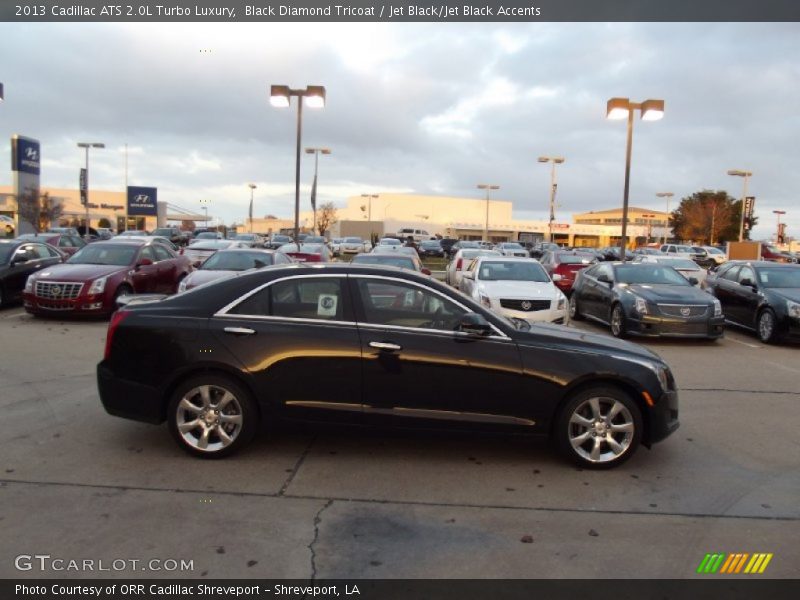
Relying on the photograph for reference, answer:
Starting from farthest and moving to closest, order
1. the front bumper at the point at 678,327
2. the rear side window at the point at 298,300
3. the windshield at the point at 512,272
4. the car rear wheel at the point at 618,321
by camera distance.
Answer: the windshield at the point at 512,272, the car rear wheel at the point at 618,321, the front bumper at the point at 678,327, the rear side window at the point at 298,300

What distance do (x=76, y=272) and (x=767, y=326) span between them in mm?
13361

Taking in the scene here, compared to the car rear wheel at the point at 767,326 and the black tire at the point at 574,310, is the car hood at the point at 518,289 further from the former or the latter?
the car rear wheel at the point at 767,326

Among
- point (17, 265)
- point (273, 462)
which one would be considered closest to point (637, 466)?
point (273, 462)

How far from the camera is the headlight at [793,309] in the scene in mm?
11406

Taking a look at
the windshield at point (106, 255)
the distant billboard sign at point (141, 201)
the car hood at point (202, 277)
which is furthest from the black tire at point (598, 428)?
the distant billboard sign at point (141, 201)

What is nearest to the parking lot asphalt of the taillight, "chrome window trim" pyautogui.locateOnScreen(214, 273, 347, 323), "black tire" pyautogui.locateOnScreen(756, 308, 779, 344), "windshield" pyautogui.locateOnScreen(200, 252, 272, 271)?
the taillight

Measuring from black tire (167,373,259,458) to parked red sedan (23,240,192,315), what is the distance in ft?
26.2

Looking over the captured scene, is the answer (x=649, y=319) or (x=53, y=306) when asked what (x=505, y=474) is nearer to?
(x=649, y=319)

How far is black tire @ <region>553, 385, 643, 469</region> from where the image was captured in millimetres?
5004

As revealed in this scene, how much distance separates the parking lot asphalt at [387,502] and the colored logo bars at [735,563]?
0.20 feet

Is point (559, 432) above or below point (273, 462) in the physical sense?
above

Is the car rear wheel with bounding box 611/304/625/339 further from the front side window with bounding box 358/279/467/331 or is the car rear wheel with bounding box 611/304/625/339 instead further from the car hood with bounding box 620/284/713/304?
the front side window with bounding box 358/279/467/331

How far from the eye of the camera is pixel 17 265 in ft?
45.4

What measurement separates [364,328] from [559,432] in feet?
5.75
